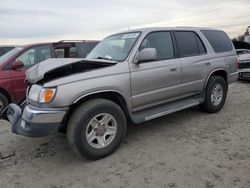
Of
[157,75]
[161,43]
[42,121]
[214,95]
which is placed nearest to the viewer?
[42,121]

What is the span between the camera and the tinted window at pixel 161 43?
4488 millimetres

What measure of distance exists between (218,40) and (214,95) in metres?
1.23

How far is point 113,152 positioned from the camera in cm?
389

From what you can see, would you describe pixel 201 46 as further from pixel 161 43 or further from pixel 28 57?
pixel 28 57

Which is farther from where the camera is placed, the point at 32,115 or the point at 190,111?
the point at 190,111

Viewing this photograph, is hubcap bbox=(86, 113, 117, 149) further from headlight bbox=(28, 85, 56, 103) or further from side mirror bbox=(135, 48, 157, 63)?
side mirror bbox=(135, 48, 157, 63)

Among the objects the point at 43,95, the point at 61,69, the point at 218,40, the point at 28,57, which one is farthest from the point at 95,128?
the point at 28,57

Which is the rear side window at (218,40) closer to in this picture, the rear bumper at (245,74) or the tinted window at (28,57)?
the rear bumper at (245,74)

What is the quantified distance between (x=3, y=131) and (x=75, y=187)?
2.84 metres

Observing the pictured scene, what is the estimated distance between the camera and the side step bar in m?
4.19

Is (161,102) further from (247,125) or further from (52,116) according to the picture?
(52,116)

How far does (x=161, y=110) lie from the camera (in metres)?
4.51

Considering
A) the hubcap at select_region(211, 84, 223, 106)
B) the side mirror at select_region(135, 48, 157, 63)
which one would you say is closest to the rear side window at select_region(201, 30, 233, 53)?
the hubcap at select_region(211, 84, 223, 106)

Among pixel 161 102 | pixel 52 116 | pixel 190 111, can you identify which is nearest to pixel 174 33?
pixel 161 102
